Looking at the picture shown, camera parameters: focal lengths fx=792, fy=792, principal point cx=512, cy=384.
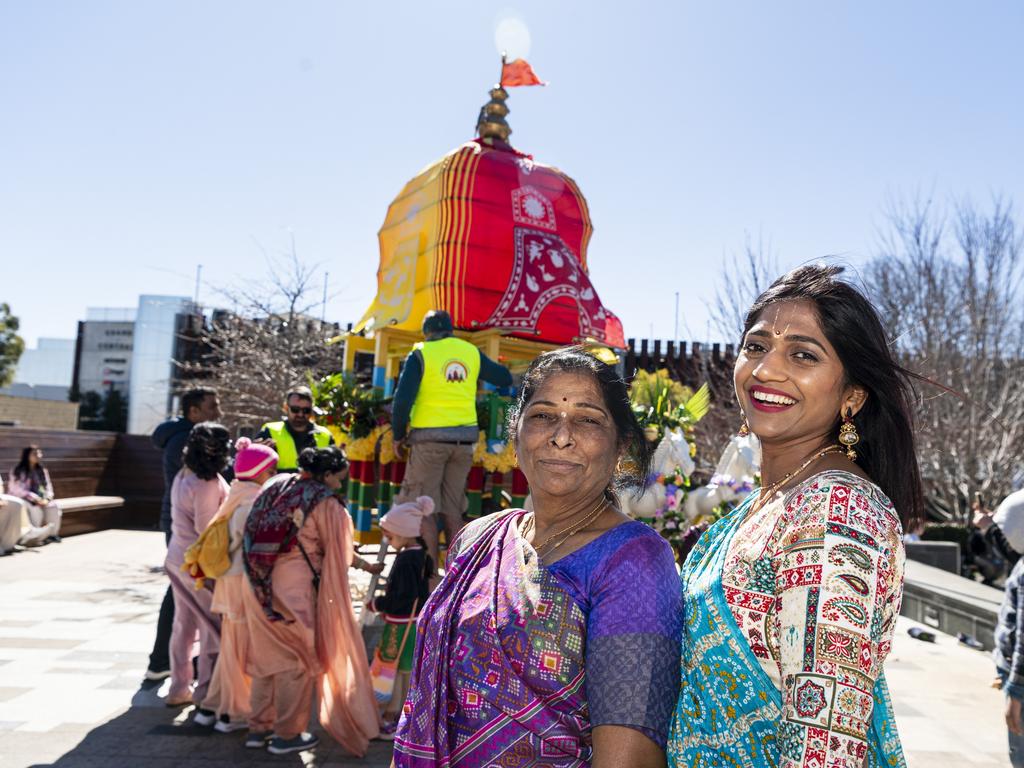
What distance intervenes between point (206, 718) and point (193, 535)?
3.83 ft

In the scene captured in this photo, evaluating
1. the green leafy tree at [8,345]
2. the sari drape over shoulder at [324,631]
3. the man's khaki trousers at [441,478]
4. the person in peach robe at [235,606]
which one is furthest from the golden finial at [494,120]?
the green leafy tree at [8,345]

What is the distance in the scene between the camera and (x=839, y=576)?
1279 mm

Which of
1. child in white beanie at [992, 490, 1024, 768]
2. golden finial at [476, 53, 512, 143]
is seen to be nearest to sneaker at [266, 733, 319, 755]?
child in white beanie at [992, 490, 1024, 768]

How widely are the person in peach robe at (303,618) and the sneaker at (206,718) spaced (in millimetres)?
421

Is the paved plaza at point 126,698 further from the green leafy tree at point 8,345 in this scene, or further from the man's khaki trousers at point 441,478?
the green leafy tree at point 8,345

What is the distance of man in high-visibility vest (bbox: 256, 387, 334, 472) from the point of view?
241 inches

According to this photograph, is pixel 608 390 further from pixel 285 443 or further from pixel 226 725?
pixel 285 443

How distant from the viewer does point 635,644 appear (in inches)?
60.4

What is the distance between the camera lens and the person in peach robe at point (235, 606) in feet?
15.3

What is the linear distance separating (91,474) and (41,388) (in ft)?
130

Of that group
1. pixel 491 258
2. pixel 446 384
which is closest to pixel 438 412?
pixel 446 384

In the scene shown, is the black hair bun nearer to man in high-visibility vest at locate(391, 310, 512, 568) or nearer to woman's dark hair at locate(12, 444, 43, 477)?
man in high-visibility vest at locate(391, 310, 512, 568)

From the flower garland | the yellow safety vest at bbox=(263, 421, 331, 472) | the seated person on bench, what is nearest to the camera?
the yellow safety vest at bbox=(263, 421, 331, 472)

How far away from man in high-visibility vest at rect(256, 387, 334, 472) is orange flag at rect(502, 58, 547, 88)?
614 cm
